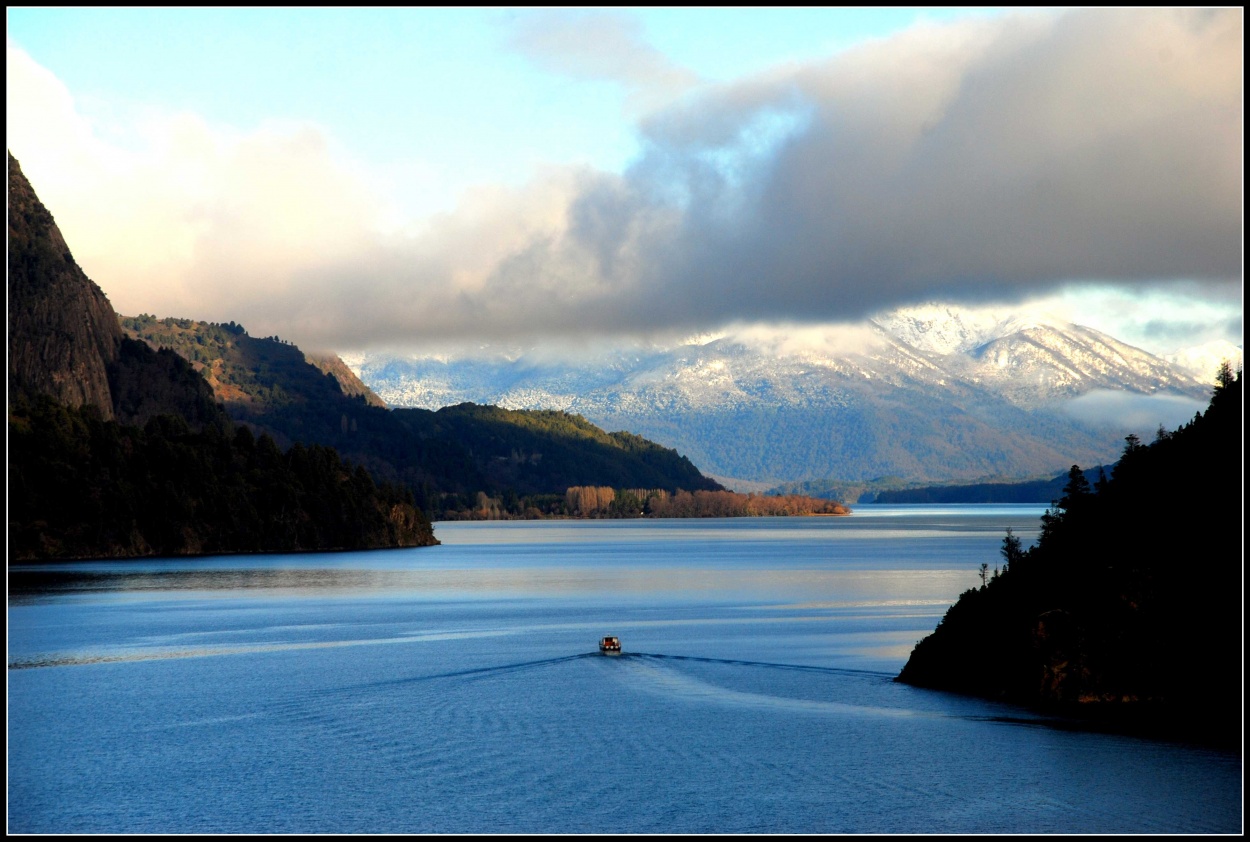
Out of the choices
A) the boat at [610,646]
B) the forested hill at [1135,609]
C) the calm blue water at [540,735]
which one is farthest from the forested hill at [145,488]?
the forested hill at [1135,609]

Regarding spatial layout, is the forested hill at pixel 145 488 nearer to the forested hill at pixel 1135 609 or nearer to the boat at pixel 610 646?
the boat at pixel 610 646

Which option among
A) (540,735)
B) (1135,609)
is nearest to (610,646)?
(540,735)

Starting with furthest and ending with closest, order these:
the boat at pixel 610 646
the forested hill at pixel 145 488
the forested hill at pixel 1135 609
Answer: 1. the forested hill at pixel 145 488
2. the boat at pixel 610 646
3. the forested hill at pixel 1135 609

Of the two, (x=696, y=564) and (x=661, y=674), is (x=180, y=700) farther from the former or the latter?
(x=696, y=564)

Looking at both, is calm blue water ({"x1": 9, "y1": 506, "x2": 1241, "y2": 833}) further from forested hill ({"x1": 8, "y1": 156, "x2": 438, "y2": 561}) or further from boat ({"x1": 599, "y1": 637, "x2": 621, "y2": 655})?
forested hill ({"x1": 8, "y1": 156, "x2": 438, "y2": 561})

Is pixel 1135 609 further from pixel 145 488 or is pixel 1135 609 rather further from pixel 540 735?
pixel 145 488
